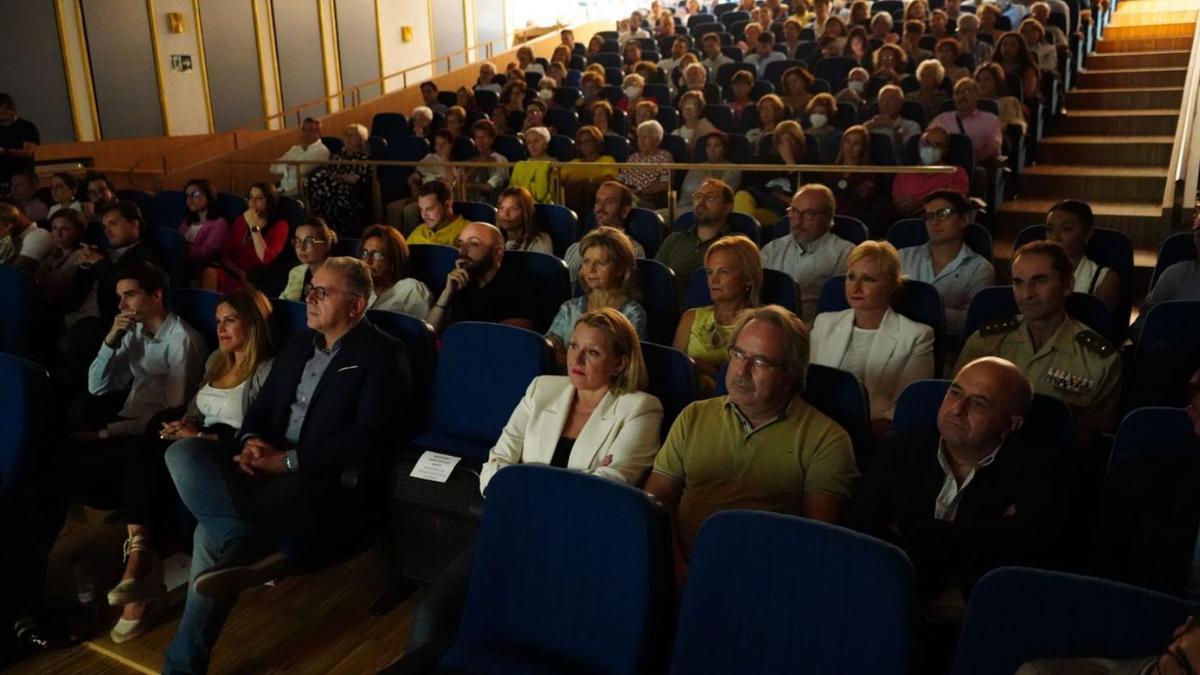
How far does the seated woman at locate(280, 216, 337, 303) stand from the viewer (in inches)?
143

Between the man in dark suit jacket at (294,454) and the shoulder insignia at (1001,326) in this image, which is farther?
the shoulder insignia at (1001,326)

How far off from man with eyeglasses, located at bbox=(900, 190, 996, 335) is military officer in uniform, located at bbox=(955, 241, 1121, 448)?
2.25 feet

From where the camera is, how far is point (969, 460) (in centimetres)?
187

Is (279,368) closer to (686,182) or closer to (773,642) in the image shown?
(773,642)

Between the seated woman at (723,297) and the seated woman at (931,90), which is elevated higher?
the seated woman at (931,90)

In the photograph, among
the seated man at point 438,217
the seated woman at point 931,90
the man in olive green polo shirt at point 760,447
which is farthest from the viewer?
the seated woman at point 931,90

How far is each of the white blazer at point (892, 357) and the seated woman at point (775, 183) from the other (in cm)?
202

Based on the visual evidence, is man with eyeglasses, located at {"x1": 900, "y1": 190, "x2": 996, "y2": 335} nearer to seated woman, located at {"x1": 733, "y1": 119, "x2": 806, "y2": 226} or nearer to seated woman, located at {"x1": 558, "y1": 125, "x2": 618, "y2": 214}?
seated woman, located at {"x1": 733, "y1": 119, "x2": 806, "y2": 226}

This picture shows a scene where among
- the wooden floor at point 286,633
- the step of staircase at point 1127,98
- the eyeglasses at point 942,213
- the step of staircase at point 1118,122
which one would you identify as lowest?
the wooden floor at point 286,633

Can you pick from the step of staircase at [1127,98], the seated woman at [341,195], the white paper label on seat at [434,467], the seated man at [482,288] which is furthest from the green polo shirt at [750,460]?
the step of staircase at [1127,98]

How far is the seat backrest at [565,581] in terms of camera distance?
154 centimetres

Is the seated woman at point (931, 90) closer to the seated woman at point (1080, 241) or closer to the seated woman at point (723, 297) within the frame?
the seated woman at point (1080, 241)

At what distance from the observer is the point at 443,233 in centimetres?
419

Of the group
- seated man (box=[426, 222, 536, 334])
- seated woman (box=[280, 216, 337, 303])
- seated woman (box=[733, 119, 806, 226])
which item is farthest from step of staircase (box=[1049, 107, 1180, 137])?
seated woman (box=[280, 216, 337, 303])
